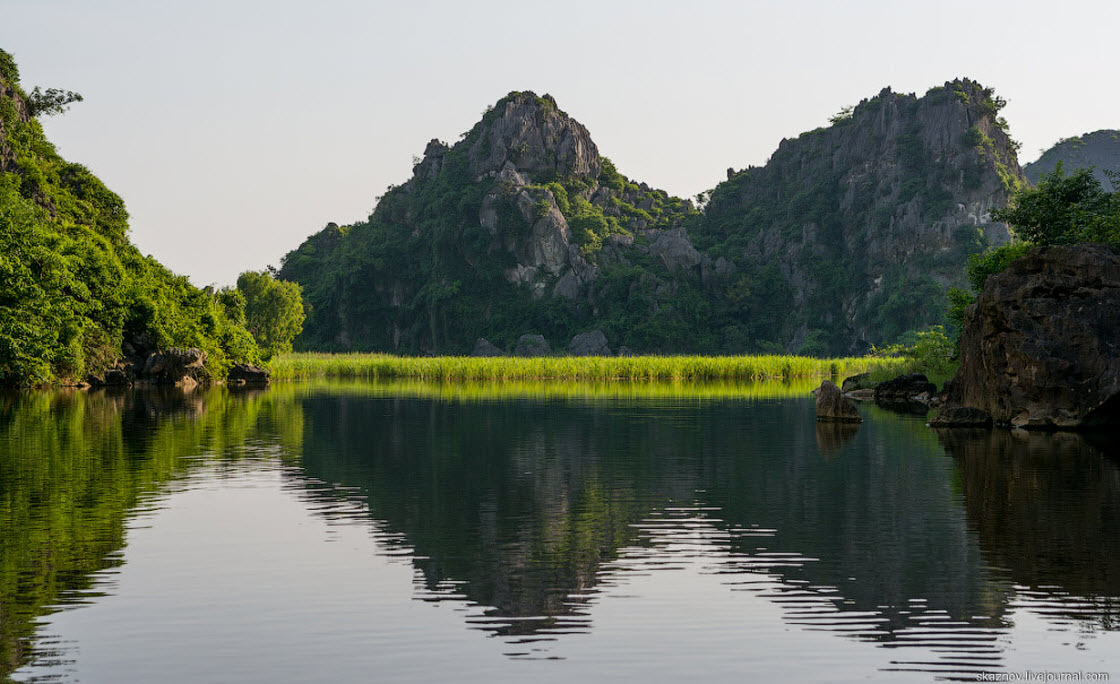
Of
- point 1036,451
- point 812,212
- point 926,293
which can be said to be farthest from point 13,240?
point 812,212

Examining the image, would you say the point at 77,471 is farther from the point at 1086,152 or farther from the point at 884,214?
the point at 1086,152

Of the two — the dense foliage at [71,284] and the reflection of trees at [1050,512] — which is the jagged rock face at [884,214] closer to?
the dense foliage at [71,284]

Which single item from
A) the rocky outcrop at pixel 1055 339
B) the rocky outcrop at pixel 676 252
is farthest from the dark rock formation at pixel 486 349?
the rocky outcrop at pixel 1055 339

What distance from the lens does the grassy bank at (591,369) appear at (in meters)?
76.7

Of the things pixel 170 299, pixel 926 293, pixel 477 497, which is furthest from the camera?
pixel 926 293

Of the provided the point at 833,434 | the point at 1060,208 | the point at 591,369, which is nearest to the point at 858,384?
the point at 1060,208

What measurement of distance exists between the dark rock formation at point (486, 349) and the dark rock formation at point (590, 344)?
29.2ft

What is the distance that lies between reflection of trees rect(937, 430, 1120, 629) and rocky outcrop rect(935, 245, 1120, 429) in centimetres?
308

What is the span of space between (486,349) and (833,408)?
331 ft

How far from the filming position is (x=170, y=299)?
74500mm

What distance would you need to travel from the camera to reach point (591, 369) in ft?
255

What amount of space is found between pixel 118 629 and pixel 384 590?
9.67 feet

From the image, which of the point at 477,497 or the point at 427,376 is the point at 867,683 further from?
the point at 427,376

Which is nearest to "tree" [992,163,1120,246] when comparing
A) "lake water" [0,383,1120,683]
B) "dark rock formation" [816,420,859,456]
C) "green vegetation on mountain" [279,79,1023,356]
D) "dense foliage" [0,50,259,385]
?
"dark rock formation" [816,420,859,456]
